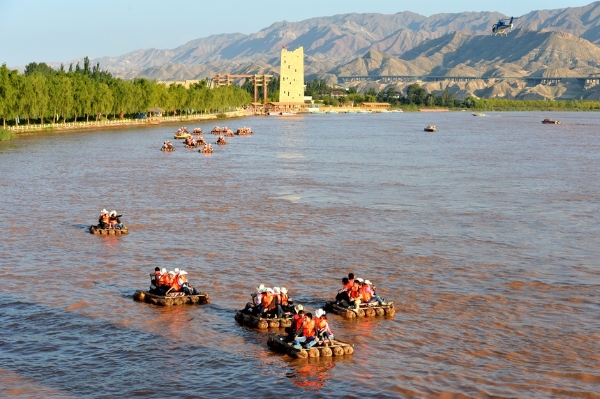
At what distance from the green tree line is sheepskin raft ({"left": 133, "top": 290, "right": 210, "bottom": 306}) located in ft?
282

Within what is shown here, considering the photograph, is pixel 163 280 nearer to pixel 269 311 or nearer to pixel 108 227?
pixel 269 311

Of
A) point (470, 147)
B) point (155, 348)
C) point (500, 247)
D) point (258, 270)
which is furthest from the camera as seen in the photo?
point (470, 147)

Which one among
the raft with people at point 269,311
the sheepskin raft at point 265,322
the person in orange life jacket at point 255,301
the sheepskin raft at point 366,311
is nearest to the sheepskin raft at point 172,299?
the person in orange life jacket at point 255,301

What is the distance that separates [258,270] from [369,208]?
19.0m

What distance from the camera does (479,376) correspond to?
24406 millimetres

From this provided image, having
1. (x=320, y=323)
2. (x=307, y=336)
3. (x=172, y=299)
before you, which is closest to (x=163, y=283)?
(x=172, y=299)

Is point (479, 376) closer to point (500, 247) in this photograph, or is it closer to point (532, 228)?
point (500, 247)

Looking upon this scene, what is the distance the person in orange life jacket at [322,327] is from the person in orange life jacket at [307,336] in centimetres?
15

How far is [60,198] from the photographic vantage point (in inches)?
2295

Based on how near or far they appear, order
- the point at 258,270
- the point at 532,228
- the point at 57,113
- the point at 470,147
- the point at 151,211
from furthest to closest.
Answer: the point at 57,113
the point at 470,147
the point at 151,211
the point at 532,228
the point at 258,270

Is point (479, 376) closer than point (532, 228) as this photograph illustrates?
Yes

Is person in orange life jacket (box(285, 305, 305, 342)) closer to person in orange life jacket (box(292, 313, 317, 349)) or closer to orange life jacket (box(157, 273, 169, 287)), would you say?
person in orange life jacket (box(292, 313, 317, 349))

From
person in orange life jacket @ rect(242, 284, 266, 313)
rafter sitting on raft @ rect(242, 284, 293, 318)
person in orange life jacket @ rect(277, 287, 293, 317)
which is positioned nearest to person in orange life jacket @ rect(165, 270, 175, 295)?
person in orange life jacket @ rect(242, 284, 266, 313)

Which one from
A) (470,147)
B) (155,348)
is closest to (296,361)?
(155,348)
